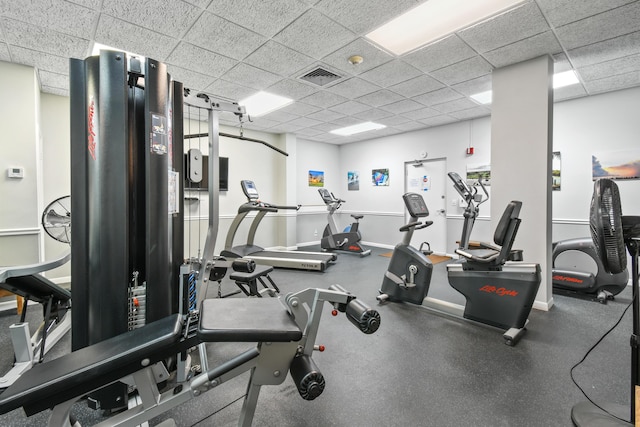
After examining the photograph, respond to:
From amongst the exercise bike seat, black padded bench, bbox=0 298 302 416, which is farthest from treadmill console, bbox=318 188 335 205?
black padded bench, bbox=0 298 302 416

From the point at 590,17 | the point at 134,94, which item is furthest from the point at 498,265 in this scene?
the point at 134,94

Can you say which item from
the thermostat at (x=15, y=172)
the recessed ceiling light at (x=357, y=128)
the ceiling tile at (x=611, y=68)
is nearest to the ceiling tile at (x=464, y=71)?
the ceiling tile at (x=611, y=68)

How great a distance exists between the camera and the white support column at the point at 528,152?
310cm

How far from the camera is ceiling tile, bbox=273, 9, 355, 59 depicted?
250 cm

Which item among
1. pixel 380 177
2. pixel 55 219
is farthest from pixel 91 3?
pixel 380 177

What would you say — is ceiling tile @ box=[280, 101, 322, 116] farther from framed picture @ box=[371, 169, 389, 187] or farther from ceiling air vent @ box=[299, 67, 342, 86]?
framed picture @ box=[371, 169, 389, 187]

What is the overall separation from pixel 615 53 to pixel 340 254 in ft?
16.2

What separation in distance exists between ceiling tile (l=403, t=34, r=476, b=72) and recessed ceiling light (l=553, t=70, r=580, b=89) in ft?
4.55

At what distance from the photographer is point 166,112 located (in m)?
1.66

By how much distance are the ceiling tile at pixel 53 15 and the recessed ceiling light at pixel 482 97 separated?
457cm

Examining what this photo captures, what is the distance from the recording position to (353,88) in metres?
4.03

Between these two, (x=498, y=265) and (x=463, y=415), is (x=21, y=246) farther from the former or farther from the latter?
(x=498, y=265)

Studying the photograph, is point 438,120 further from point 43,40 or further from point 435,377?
point 43,40

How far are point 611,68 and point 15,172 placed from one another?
6.84 metres
